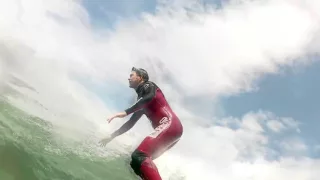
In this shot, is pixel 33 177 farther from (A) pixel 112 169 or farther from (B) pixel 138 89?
(A) pixel 112 169

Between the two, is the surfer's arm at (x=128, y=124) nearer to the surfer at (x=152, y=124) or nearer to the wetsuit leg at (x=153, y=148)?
the surfer at (x=152, y=124)

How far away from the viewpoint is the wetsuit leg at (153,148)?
6484 mm

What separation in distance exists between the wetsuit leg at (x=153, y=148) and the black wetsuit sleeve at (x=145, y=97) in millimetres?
574

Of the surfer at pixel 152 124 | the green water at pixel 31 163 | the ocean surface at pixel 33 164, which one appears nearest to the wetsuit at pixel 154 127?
the surfer at pixel 152 124

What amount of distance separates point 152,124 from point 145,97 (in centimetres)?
68

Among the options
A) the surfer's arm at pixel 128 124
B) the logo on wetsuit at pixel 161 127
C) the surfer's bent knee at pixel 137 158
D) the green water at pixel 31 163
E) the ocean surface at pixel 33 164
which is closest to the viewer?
the surfer's bent knee at pixel 137 158

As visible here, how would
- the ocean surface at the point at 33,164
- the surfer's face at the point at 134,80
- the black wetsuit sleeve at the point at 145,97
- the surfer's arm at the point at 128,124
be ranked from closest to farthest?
the black wetsuit sleeve at the point at 145,97 → the surfer's face at the point at 134,80 → the surfer's arm at the point at 128,124 → the ocean surface at the point at 33,164

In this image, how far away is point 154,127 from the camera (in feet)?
23.5

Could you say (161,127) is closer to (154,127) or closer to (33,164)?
(154,127)

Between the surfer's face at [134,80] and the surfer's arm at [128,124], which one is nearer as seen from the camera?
the surfer's face at [134,80]

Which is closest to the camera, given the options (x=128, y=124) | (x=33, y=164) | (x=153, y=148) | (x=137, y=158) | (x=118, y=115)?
(x=118, y=115)

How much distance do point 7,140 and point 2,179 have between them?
14.2 metres

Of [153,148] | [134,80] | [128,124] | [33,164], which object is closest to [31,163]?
[33,164]

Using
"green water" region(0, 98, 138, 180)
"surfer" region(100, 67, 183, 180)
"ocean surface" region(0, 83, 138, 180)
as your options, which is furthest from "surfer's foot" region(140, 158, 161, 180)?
"ocean surface" region(0, 83, 138, 180)
